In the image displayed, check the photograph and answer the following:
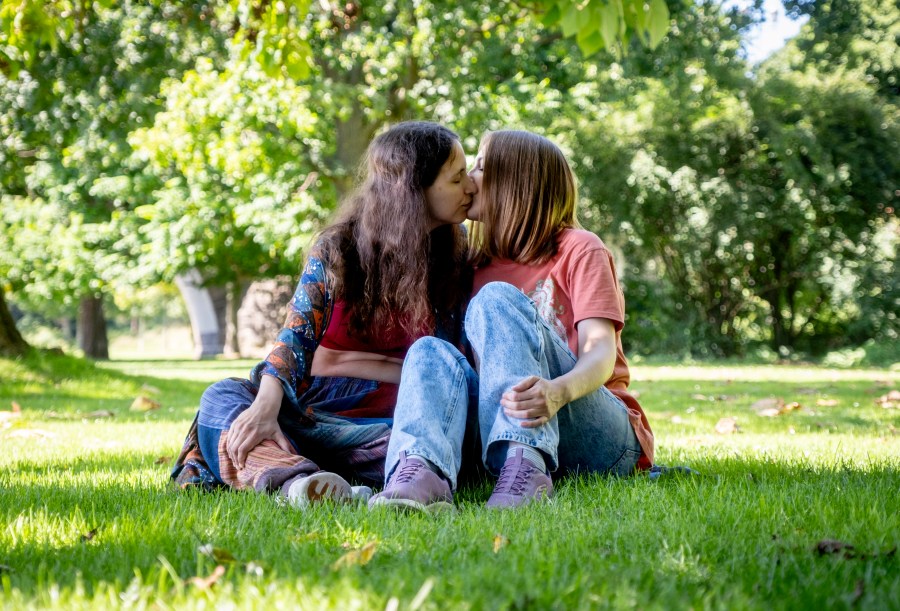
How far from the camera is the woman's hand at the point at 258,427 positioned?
8.91ft

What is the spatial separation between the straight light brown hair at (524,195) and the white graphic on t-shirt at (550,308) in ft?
0.38

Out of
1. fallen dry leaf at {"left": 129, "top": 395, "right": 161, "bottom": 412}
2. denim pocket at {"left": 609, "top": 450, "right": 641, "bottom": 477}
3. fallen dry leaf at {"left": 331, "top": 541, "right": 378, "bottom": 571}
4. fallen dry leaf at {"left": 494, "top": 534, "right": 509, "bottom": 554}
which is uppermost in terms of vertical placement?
fallen dry leaf at {"left": 331, "top": 541, "right": 378, "bottom": 571}

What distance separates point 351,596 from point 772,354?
603 inches

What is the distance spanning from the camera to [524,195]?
10.3ft

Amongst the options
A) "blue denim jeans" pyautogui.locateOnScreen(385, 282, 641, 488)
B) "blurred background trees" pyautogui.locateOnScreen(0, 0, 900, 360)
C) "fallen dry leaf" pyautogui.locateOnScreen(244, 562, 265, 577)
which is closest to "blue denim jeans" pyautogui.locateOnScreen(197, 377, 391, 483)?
"blue denim jeans" pyautogui.locateOnScreen(385, 282, 641, 488)

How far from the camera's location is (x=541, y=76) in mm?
14500

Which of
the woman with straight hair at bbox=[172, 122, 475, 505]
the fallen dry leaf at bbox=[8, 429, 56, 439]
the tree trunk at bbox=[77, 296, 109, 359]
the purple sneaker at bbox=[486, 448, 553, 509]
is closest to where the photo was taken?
the purple sneaker at bbox=[486, 448, 553, 509]

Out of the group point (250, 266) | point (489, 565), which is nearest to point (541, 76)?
point (250, 266)

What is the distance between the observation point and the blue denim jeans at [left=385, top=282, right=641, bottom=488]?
259 cm

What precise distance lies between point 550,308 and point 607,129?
1263 cm

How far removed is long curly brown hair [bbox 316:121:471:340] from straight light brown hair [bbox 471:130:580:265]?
20 cm

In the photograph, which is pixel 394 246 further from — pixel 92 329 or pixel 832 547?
pixel 92 329

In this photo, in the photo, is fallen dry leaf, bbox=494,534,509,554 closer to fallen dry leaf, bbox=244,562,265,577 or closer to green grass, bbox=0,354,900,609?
green grass, bbox=0,354,900,609

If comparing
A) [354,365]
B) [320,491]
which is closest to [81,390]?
[354,365]
